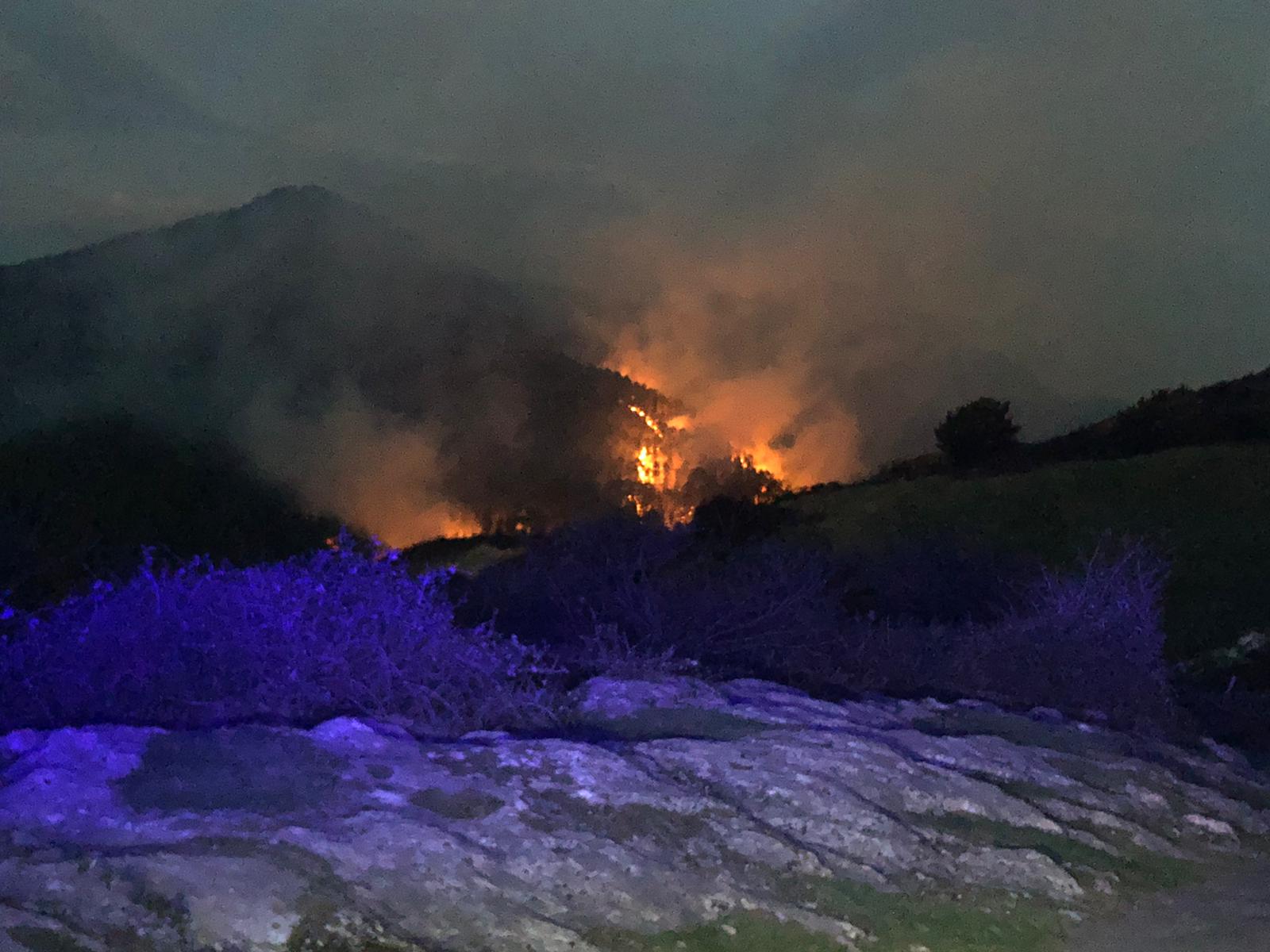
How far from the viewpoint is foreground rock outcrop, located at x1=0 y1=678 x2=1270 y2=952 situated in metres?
2.63

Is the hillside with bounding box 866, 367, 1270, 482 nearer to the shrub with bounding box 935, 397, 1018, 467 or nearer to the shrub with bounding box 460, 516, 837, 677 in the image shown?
the shrub with bounding box 935, 397, 1018, 467

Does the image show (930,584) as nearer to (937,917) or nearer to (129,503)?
(937,917)

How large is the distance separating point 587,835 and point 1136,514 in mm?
12387

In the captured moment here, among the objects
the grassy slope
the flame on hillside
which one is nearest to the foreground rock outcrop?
the grassy slope

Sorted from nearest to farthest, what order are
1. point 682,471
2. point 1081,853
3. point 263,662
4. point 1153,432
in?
point 1081,853 → point 263,662 → point 1153,432 → point 682,471

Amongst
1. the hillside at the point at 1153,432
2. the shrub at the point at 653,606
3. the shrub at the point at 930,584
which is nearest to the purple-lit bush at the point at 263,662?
the shrub at the point at 653,606

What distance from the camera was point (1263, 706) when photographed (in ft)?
24.8

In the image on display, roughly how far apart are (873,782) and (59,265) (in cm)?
2861

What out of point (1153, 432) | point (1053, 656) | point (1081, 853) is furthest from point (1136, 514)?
point (1081, 853)

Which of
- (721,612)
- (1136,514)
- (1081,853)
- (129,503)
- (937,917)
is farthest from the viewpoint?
(129,503)

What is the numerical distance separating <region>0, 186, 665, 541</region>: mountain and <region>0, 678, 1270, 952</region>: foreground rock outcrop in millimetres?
17673

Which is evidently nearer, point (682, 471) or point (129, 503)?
point (129, 503)

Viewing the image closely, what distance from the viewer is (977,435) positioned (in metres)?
17.4

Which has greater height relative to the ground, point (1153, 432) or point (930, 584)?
point (1153, 432)
